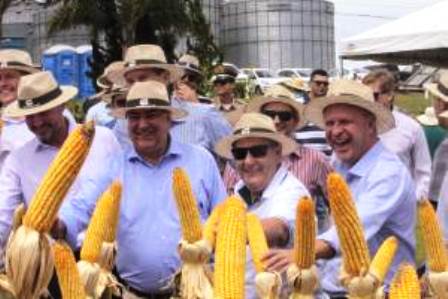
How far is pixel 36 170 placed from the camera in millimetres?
4160

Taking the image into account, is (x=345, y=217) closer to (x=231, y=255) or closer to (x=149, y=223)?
(x=231, y=255)

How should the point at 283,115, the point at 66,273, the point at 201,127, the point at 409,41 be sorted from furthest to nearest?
the point at 409,41
the point at 201,127
the point at 283,115
the point at 66,273

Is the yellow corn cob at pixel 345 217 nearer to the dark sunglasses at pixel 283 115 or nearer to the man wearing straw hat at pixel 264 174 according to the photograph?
the man wearing straw hat at pixel 264 174

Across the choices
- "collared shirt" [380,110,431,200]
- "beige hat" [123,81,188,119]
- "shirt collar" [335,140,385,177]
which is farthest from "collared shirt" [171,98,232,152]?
"shirt collar" [335,140,385,177]

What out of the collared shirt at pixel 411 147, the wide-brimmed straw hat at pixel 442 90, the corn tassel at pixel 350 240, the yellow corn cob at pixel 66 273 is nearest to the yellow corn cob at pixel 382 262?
the corn tassel at pixel 350 240

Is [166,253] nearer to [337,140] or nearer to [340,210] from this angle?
[337,140]

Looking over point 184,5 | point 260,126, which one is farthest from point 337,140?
point 184,5

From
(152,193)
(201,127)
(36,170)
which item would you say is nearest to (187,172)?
(152,193)

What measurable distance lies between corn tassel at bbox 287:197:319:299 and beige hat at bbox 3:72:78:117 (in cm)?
222

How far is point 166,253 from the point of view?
12.5ft

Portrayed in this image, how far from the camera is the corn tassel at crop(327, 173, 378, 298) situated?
1.84m

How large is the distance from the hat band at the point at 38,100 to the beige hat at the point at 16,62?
165 centimetres

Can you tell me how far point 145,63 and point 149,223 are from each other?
221 centimetres

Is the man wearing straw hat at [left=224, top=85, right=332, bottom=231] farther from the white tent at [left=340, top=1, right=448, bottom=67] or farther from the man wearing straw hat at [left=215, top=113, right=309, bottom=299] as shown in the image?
the white tent at [left=340, top=1, right=448, bottom=67]
